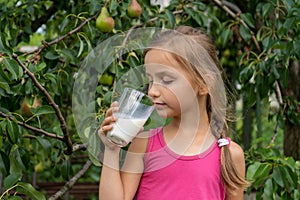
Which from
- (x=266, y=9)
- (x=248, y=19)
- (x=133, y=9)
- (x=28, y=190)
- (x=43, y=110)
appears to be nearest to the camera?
(x=28, y=190)

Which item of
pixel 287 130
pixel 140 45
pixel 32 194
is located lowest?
pixel 287 130

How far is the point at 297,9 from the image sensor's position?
2066 millimetres

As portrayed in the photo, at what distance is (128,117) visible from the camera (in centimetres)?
121

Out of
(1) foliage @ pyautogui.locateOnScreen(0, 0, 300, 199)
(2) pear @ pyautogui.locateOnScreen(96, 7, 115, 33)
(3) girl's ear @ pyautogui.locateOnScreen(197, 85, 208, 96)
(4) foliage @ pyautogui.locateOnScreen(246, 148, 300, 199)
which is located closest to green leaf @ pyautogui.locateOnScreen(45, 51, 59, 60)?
(1) foliage @ pyautogui.locateOnScreen(0, 0, 300, 199)

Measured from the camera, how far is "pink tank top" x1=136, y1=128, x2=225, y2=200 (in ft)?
4.42

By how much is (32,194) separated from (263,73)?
1.03 meters

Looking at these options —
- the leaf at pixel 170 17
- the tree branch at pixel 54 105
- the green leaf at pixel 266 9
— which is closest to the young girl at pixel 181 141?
the tree branch at pixel 54 105

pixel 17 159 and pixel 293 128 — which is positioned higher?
pixel 17 159

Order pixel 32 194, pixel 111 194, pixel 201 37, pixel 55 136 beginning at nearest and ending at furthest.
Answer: pixel 111 194, pixel 201 37, pixel 32 194, pixel 55 136

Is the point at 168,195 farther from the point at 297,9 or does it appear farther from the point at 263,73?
the point at 263,73

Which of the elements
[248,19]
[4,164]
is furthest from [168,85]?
[248,19]

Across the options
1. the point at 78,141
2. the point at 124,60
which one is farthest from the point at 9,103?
the point at 124,60

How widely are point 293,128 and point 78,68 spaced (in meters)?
0.90

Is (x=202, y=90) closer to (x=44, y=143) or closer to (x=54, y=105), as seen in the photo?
(x=54, y=105)
